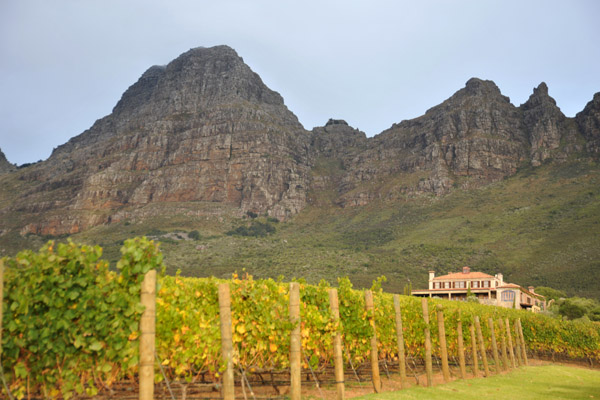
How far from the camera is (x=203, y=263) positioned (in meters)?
91.6

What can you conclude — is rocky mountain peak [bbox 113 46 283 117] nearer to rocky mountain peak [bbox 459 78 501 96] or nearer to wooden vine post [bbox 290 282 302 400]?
rocky mountain peak [bbox 459 78 501 96]

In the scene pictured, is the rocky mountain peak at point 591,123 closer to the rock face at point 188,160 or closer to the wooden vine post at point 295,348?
the rock face at point 188,160

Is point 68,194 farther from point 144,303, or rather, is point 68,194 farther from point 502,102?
point 144,303

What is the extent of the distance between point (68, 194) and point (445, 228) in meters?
126

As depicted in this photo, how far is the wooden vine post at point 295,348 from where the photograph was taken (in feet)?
26.7

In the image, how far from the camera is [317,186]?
16662cm

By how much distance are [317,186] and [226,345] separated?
526 ft

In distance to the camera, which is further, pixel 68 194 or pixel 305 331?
pixel 68 194

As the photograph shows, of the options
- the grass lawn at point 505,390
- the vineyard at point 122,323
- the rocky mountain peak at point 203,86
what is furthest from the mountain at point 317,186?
the vineyard at point 122,323

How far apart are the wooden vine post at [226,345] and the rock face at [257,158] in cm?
12404

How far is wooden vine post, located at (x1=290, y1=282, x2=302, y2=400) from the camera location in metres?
A: 8.15

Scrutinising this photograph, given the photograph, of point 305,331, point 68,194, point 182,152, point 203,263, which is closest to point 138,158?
point 182,152

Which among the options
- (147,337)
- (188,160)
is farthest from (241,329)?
(188,160)

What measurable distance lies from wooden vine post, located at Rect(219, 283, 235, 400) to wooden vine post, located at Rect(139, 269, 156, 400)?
160cm
